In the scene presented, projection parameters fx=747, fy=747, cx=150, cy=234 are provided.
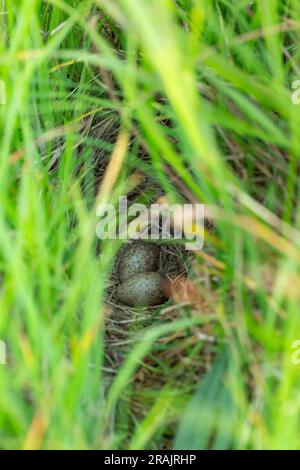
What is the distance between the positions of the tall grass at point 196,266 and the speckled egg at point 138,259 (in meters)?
0.51

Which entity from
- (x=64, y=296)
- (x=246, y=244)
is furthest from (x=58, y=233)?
(x=246, y=244)

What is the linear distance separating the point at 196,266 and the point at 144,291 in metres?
0.53

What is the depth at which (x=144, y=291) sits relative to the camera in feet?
7.56

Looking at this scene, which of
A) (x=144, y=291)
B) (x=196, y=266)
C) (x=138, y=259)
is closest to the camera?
(x=196, y=266)

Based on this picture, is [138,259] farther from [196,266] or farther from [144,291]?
[196,266]

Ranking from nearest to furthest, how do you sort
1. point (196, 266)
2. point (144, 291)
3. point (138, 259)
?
1. point (196, 266)
2. point (144, 291)
3. point (138, 259)

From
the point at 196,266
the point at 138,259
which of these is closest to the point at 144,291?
the point at 138,259

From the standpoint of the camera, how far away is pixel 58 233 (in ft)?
5.60

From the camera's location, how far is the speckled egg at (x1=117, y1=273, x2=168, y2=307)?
2301 millimetres

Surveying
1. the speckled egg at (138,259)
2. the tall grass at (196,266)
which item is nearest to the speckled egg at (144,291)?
the speckled egg at (138,259)

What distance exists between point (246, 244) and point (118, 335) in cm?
65

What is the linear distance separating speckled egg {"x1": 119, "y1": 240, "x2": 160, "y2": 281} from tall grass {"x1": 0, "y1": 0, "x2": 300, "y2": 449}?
1.68 ft

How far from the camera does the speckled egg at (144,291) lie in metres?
2.30
